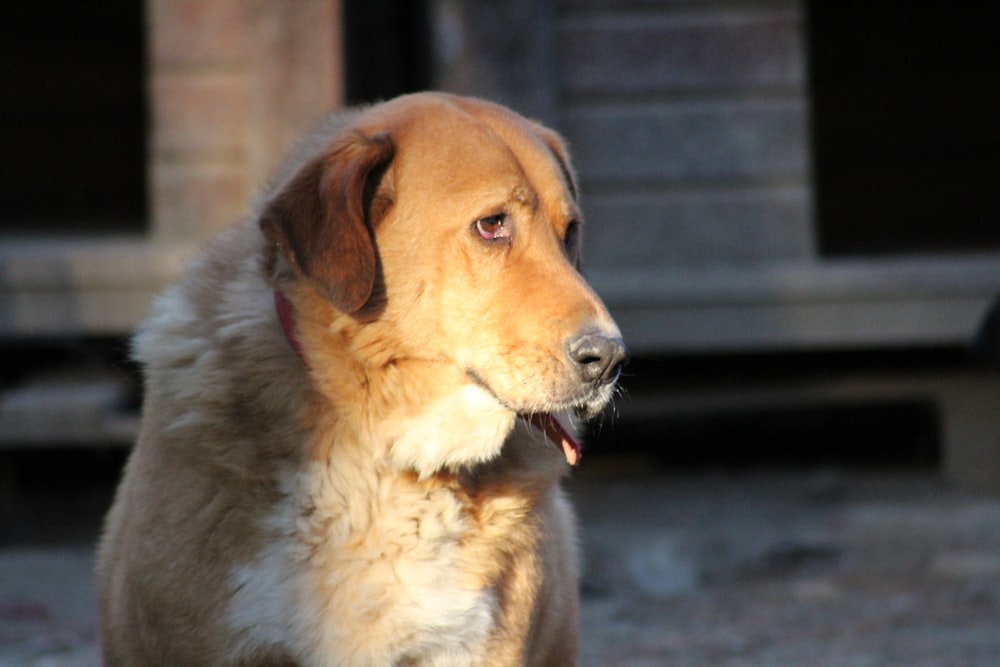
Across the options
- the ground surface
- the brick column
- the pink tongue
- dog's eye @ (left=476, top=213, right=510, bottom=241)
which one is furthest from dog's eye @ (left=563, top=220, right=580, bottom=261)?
the brick column

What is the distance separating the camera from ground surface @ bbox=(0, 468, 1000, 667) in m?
4.20

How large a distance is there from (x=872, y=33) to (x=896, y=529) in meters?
2.86

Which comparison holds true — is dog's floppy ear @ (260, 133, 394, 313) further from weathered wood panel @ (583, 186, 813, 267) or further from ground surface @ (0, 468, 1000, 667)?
weathered wood panel @ (583, 186, 813, 267)

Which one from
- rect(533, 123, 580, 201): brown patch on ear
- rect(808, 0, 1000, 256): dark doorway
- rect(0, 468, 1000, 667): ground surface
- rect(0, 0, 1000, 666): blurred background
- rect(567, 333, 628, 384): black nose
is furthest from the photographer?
rect(808, 0, 1000, 256): dark doorway

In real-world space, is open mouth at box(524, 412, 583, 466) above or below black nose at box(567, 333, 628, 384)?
below

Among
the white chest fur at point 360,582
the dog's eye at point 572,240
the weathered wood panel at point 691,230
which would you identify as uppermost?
the dog's eye at point 572,240

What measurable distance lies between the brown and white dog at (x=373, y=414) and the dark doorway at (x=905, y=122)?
14.3ft

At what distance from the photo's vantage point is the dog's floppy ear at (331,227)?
2387 millimetres

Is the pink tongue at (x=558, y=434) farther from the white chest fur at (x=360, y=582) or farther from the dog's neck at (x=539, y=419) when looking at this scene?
the white chest fur at (x=360, y=582)

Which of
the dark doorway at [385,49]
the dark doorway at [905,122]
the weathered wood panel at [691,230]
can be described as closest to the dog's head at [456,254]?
the dark doorway at [385,49]

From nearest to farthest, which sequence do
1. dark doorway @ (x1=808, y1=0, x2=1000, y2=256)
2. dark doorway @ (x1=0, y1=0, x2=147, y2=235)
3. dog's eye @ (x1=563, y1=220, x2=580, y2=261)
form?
dog's eye @ (x1=563, y1=220, x2=580, y2=261) → dark doorway @ (x1=808, y1=0, x2=1000, y2=256) → dark doorway @ (x1=0, y1=0, x2=147, y2=235)

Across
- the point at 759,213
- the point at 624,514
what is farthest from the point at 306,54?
the point at 624,514

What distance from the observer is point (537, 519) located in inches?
104

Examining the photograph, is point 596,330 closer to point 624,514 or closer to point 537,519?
point 537,519
